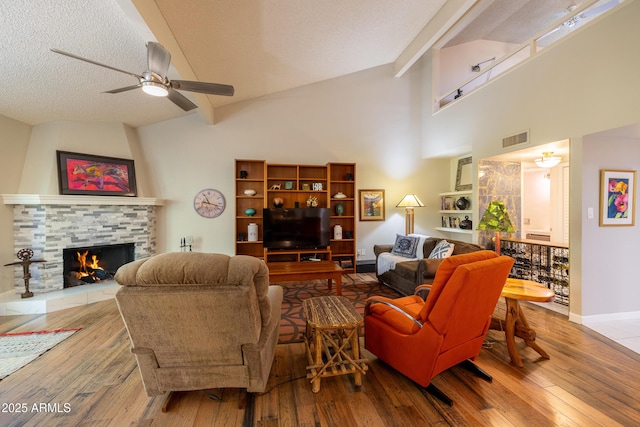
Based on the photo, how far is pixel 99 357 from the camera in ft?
7.84

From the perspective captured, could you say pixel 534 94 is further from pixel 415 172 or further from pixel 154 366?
pixel 154 366

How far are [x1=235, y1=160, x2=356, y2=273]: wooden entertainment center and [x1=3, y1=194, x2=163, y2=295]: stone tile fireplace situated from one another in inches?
71.2

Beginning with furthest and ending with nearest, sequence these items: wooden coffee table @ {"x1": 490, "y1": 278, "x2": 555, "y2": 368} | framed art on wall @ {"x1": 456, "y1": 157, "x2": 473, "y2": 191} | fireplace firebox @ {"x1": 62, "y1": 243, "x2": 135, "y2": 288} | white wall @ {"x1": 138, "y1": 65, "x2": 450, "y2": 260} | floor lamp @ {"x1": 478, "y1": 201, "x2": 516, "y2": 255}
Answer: framed art on wall @ {"x1": 456, "y1": 157, "x2": 473, "y2": 191} < white wall @ {"x1": 138, "y1": 65, "x2": 450, "y2": 260} < fireplace firebox @ {"x1": 62, "y1": 243, "x2": 135, "y2": 288} < floor lamp @ {"x1": 478, "y1": 201, "x2": 516, "y2": 255} < wooden coffee table @ {"x1": 490, "y1": 278, "x2": 555, "y2": 368}

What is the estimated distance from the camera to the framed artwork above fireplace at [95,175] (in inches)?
151

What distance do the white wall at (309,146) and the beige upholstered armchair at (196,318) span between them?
11.7 ft

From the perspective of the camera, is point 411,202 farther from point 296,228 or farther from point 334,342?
point 334,342

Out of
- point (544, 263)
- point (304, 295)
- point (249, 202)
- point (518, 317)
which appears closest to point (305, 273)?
point (304, 295)

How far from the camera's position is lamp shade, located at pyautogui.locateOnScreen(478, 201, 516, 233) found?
3.77m

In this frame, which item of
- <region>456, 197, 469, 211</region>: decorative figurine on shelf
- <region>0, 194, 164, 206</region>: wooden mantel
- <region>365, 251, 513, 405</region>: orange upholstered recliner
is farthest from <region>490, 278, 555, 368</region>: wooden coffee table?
<region>0, 194, 164, 206</region>: wooden mantel

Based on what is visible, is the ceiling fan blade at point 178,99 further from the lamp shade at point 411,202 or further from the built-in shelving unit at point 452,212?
the built-in shelving unit at point 452,212

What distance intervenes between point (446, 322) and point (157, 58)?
3.00m

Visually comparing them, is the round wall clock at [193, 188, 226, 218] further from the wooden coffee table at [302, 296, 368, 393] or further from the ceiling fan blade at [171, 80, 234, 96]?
the wooden coffee table at [302, 296, 368, 393]

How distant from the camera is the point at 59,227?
12.4 feet

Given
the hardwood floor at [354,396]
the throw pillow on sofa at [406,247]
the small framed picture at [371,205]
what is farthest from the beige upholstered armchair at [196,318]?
the small framed picture at [371,205]
